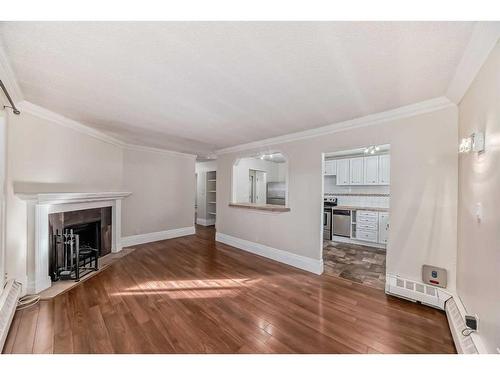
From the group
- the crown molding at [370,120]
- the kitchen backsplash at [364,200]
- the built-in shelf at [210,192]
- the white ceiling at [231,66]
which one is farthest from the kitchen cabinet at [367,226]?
the built-in shelf at [210,192]

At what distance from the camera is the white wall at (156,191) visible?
448 centimetres

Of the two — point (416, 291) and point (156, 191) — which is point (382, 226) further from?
point (156, 191)

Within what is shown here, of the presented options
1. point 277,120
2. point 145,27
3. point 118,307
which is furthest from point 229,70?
point 118,307

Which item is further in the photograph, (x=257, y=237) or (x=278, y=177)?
(x=278, y=177)

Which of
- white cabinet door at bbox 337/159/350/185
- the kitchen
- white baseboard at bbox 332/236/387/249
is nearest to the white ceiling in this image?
the kitchen

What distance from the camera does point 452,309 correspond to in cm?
189

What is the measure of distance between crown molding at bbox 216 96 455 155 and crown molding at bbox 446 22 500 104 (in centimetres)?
27

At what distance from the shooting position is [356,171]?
17.1ft

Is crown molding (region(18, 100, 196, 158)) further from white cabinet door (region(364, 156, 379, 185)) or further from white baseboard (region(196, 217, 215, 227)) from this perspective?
white cabinet door (region(364, 156, 379, 185))

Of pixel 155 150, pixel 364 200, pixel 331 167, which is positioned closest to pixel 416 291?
pixel 364 200

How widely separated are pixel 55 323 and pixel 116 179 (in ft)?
9.48

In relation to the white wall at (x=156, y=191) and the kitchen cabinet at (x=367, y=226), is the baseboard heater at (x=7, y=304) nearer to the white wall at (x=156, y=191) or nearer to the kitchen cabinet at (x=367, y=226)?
the white wall at (x=156, y=191)

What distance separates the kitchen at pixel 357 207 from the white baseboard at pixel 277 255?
458 millimetres
